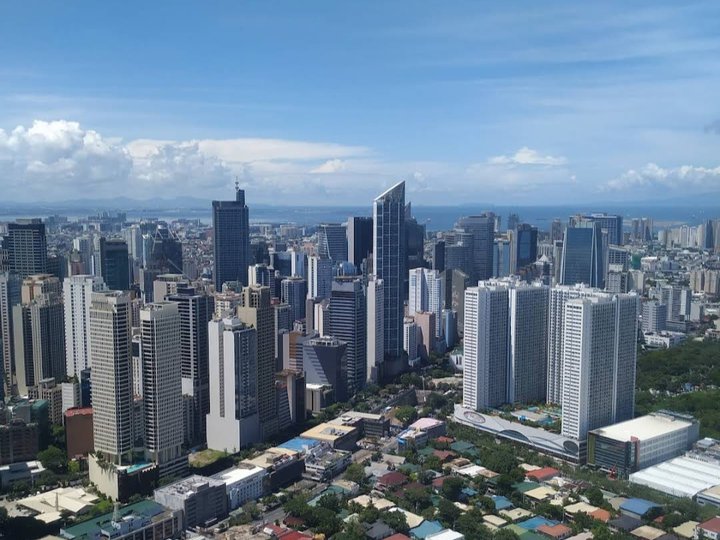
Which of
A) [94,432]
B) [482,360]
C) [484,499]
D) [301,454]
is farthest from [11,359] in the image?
[484,499]

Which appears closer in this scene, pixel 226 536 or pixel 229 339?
pixel 226 536

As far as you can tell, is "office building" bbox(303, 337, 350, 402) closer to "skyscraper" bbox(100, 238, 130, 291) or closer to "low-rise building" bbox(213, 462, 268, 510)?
"low-rise building" bbox(213, 462, 268, 510)

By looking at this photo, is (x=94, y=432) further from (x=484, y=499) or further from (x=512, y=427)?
(x=512, y=427)

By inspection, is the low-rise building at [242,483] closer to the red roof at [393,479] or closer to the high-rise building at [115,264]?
the red roof at [393,479]

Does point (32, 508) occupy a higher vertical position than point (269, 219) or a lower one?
lower

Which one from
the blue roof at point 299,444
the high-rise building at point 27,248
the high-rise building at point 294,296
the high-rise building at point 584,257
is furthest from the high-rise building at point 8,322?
the high-rise building at point 584,257

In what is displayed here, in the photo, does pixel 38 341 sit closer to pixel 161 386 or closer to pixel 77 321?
pixel 77 321

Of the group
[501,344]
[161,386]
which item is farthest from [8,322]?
[501,344]
